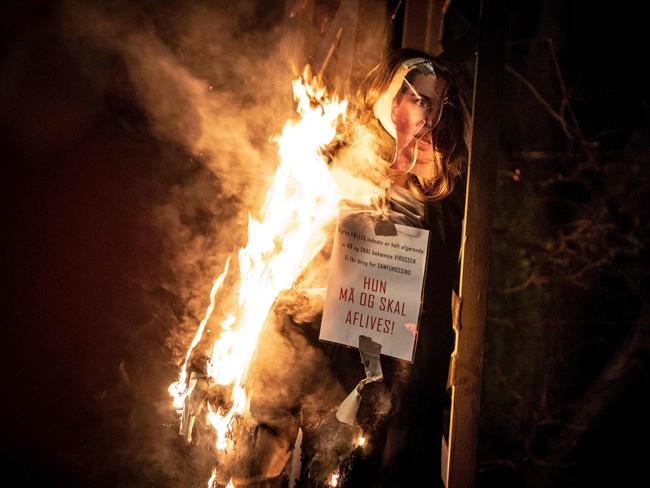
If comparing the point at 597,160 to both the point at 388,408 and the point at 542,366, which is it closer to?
the point at 542,366

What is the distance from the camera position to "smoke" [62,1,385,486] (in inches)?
99.3

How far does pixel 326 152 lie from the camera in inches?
103

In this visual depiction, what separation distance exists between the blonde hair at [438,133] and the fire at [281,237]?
28 cm

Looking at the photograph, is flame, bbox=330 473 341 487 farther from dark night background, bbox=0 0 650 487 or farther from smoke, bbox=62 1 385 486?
dark night background, bbox=0 0 650 487

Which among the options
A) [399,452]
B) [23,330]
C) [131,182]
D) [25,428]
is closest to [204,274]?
[131,182]

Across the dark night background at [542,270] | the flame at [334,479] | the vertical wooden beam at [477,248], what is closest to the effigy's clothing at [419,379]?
the flame at [334,479]

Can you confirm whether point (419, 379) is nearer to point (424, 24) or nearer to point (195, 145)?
point (195, 145)

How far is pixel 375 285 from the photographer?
7.85 feet

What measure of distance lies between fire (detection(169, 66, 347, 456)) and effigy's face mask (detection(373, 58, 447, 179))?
391 mm

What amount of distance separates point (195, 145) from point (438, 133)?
160 centimetres

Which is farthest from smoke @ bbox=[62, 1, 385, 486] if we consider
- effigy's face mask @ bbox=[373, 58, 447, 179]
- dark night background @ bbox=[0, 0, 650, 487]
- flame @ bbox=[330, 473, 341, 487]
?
flame @ bbox=[330, 473, 341, 487]

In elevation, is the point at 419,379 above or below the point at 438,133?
below

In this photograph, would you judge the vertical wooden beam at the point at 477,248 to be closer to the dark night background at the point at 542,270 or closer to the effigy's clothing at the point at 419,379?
the effigy's clothing at the point at 419,379

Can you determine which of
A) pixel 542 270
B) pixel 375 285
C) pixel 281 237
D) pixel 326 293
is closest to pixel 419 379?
pixel 375 285
